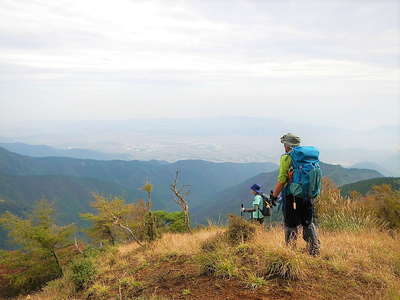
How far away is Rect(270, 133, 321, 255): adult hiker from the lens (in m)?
5.55

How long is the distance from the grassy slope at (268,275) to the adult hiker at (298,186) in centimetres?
36

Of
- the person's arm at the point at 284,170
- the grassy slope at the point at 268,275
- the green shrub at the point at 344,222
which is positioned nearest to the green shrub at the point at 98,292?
the grassy slope at the point at 268,275

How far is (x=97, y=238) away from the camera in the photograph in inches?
1535

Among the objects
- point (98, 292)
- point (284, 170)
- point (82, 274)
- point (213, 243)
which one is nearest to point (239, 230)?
point (213, 243)

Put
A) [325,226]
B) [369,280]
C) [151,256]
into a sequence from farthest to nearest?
[325,226]
[151,256]
[369,280]

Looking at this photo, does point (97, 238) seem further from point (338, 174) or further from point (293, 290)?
point (338, 174)

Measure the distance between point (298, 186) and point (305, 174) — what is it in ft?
0.76

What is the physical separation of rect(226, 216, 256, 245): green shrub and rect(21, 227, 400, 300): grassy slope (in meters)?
0.22

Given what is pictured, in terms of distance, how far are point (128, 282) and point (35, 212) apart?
27.5 m

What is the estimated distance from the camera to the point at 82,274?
7219 millimetres

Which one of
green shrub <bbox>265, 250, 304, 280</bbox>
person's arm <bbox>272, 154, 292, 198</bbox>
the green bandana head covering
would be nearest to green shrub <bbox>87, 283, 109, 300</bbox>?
green shrub <bbox>265, 250, 304, 280</bbox>

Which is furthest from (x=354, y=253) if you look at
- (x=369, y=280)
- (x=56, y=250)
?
(x=56, y=250)

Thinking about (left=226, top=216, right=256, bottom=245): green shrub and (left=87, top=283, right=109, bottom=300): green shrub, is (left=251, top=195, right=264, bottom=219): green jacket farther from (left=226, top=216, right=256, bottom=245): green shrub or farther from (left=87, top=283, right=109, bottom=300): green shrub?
(left=87, top=283, right=109, bottom=300): green shrub

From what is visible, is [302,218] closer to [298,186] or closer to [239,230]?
[298,186]
